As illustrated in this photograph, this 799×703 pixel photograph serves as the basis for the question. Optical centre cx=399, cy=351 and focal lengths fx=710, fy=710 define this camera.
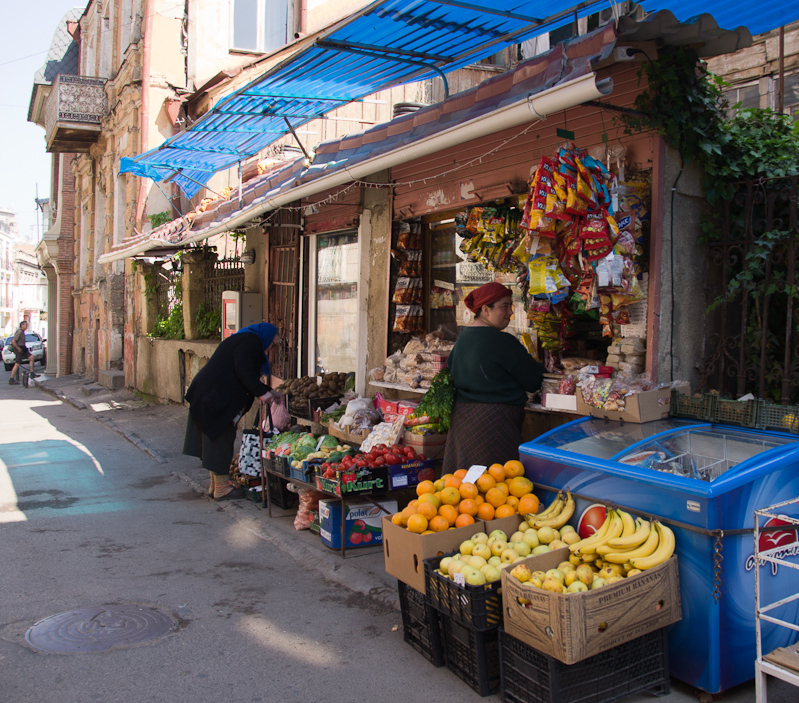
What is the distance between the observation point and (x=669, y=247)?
4.80 metres

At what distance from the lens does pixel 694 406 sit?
4.33m

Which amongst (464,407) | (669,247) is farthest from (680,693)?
(669,247)

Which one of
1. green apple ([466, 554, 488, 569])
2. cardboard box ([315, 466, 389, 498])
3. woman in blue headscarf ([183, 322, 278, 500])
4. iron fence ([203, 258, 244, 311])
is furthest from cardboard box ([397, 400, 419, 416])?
iron fence ([203, 258, 244, 311])

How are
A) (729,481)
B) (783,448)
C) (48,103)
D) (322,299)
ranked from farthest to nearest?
(48,103)
(322,299)
(783,448)
(729,481)

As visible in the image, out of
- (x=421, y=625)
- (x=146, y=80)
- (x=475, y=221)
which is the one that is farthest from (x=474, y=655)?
(x=146, y=80)

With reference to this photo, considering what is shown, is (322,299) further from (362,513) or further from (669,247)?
(669,247)

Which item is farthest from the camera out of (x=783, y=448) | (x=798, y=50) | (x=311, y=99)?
(x=798, y=50)

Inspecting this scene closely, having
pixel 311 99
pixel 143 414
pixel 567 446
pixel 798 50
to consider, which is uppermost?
pixel 798 50

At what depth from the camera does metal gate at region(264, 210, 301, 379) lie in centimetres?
1020

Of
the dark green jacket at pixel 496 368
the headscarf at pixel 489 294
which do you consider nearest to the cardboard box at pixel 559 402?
the dark green jacket at pixel 496 368

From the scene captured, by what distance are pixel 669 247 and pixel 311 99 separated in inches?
157

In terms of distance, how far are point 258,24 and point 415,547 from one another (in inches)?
614

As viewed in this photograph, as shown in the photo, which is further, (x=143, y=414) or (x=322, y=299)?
(x=143, y=414)

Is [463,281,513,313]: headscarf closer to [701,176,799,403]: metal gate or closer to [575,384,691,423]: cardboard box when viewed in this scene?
[575,384,691,423]: cardboard box
